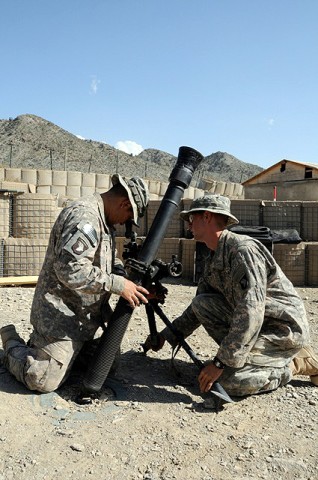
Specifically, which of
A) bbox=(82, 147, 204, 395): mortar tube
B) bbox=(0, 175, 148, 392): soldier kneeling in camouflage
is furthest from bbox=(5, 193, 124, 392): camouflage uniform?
bbox=(82, 147, 204, 395): mortar tube

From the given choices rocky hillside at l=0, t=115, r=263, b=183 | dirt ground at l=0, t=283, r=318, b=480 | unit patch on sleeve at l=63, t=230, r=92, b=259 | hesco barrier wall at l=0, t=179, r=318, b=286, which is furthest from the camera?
rocky hillside at l=0, t=115, r=263, b=183

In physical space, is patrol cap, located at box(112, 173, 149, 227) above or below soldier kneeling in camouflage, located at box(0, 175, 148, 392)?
above

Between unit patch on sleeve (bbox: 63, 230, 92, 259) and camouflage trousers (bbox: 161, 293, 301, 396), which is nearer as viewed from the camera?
unit patch on sleeve (bbox: 63, 230, 92, 259)

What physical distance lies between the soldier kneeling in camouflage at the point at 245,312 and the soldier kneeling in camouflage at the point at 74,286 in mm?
489

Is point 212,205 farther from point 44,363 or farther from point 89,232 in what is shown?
point 44,363

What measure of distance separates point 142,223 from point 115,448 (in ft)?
20.4

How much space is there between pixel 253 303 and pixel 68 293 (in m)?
1.13

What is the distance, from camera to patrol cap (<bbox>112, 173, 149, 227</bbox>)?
2830 mm

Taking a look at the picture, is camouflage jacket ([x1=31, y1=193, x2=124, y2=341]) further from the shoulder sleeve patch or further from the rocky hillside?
the rocky hillside

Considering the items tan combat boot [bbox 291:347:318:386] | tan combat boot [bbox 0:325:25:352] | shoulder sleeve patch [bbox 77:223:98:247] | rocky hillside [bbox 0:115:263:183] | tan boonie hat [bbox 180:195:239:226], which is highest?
rocky hillside [bbox 0:115:263:183]

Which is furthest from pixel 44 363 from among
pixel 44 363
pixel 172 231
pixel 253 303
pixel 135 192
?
pixel 172 231

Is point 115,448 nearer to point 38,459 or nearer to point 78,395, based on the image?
point 38,459

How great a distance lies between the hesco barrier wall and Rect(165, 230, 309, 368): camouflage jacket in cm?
462

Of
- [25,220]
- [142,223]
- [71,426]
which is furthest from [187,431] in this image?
[142,223]
